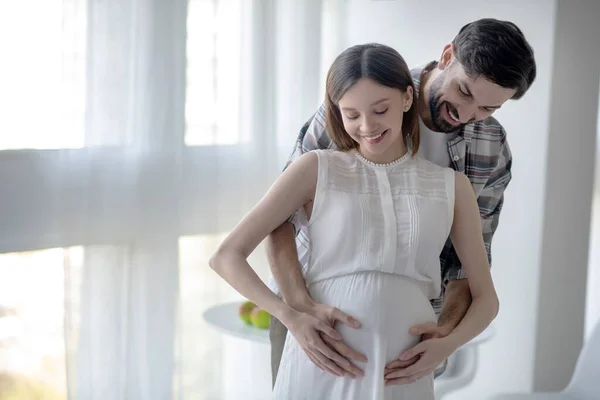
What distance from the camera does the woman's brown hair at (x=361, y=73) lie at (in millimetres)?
1137

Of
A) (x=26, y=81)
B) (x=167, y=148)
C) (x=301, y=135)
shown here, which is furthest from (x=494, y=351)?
(x=26, y=81)

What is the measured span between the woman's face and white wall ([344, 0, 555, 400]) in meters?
1.34

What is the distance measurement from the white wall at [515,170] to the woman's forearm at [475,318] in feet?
4.31

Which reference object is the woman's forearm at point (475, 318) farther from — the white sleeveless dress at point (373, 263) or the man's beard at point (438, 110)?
the man's beard at point (438, 110)

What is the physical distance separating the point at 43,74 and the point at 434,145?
4.27 feet

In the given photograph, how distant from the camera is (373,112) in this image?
45.0 inches

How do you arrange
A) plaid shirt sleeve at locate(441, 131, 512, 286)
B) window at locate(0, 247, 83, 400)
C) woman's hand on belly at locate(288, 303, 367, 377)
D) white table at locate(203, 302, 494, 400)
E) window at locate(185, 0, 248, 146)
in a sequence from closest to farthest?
1. woman's hand on belly at locate(288, 303, 367, 377)
2. plaid shirt sleeve at locate(441, 131, 512, 286)
3. window at locate(0, 247, 83, 400)
4. window at locate(185, 0, 248, 146)
5. white table at locate(203, 302, 494, 400)

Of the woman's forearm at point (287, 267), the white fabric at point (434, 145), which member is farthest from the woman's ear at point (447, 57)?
the woman's forearm at point (287, 267)

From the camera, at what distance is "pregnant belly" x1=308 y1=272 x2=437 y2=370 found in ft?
3.70

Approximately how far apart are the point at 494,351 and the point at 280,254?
1626mm

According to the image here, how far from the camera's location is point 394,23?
2.74 meters

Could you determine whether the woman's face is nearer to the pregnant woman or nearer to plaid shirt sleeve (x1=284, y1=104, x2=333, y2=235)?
the pregnant woman

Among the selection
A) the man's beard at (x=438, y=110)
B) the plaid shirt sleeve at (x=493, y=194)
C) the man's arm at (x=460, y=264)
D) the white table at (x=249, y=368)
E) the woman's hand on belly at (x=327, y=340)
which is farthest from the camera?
the white table at (x=249, y=368)

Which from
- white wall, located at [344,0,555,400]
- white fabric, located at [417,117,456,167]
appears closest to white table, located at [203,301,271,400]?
white wall, located at [344,0,555,400]
